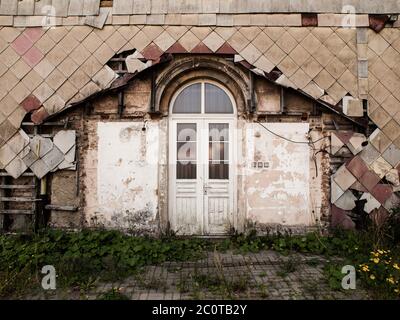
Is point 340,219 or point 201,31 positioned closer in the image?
point 340,219

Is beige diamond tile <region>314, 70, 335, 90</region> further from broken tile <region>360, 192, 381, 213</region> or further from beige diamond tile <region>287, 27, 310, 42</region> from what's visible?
broken tile <region>360, 192, 381, 213</region>

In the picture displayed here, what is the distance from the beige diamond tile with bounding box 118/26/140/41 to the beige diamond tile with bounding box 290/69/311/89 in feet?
11.3

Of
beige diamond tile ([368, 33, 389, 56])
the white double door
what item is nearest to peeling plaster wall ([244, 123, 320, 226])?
the white double door

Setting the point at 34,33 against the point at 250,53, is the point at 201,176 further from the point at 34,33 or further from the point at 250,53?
the point at 34,33

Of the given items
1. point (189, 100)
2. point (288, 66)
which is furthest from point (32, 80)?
point (288, 66)

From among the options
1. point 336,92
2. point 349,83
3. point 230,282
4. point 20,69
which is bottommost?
point 230,282

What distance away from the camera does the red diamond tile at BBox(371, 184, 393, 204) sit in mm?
6184

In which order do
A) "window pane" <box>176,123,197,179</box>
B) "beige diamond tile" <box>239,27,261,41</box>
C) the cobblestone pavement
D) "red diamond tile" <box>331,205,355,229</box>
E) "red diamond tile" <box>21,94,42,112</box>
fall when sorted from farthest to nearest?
"window pane" <box>176,123,197,179</box> < "beige diamond tile" <box>239,27,261,41</box> < "red diamond tile" <box>21,94,42,112</box> < "red diamond tile" <box>331,205,355,229</box> < the cobblestone pavement

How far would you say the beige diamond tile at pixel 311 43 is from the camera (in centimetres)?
638

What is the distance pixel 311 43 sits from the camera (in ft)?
21.0

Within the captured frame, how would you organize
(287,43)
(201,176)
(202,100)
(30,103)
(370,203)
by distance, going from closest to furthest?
(370,203)
(30,103)
(287,43)
(201,176)
(202,100)

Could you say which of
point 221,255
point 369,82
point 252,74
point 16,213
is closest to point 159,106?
point 252,74

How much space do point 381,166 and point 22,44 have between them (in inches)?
316
